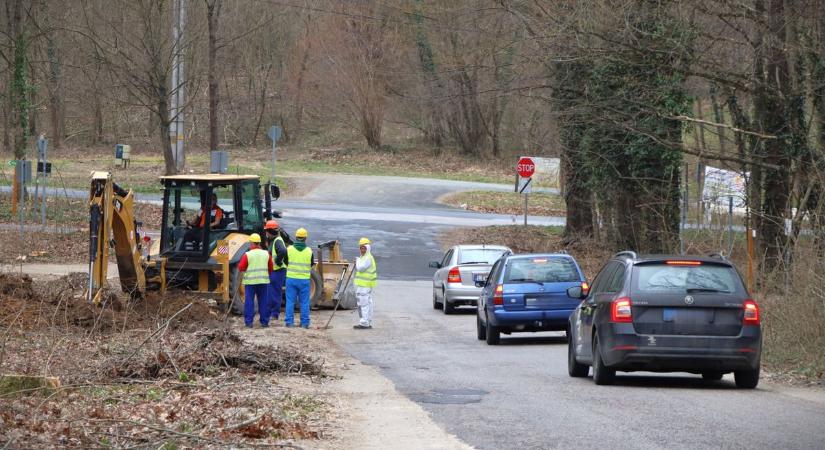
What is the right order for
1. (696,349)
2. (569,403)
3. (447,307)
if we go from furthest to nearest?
(447,307) → (696,349) → (569,403)

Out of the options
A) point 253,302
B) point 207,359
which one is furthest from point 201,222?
point 207,359

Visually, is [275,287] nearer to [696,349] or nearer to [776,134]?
[696,349]

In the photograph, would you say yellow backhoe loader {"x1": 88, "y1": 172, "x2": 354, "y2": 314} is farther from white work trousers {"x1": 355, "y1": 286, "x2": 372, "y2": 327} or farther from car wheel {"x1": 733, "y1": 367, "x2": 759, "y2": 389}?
car wheel {"x1": 733, "y1": 367, "x2": 759, "y2": 389}

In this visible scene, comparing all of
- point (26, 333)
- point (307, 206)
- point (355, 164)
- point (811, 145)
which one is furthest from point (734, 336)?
point (355, 164)

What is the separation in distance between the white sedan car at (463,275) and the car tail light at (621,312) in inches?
472

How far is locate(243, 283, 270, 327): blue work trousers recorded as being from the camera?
2177cm

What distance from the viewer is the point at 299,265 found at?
22188 millimetres

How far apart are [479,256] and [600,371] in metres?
13.5

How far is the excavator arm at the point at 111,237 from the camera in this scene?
19281 mm

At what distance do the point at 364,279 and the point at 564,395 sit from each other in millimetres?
10193

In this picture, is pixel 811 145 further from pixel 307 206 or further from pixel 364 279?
pixel 307 206

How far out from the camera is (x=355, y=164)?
70062mm

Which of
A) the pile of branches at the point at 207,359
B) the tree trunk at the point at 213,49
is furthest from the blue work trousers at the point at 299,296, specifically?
the tree trunk at the point at 213,49

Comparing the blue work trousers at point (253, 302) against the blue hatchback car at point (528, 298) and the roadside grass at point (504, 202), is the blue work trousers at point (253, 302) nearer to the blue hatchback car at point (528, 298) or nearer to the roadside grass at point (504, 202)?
the blue hatchback car at point (528, 298)
